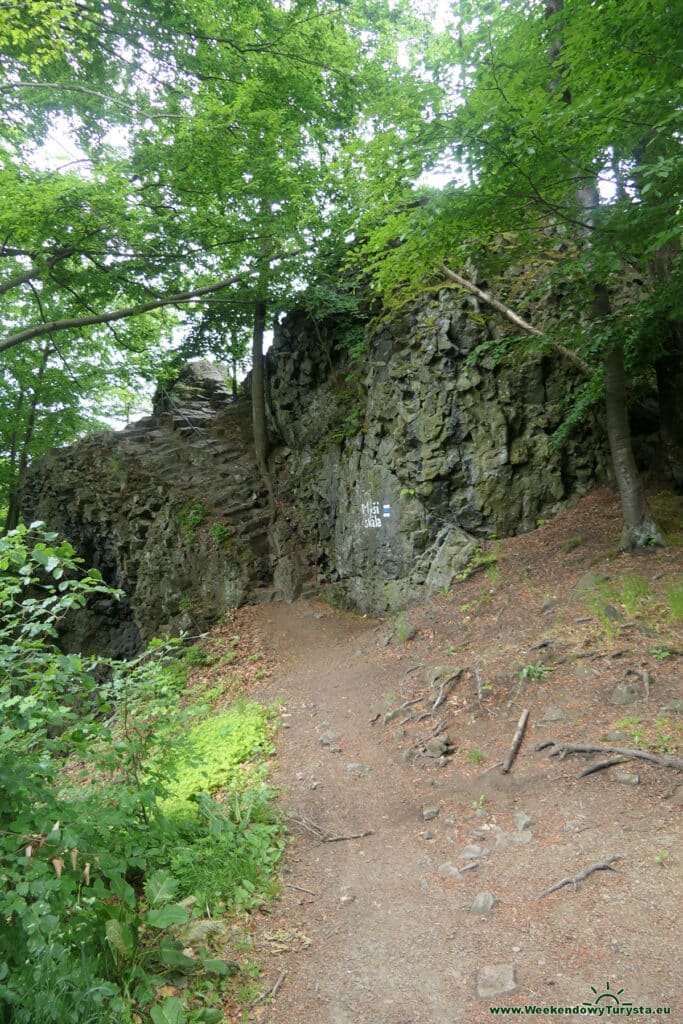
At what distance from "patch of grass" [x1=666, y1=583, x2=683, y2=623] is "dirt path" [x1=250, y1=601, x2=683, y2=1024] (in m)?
2.13

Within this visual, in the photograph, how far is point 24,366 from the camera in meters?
14.9

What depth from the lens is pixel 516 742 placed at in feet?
18.0

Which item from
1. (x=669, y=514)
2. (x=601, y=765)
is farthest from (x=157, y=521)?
(x=601, y=765)

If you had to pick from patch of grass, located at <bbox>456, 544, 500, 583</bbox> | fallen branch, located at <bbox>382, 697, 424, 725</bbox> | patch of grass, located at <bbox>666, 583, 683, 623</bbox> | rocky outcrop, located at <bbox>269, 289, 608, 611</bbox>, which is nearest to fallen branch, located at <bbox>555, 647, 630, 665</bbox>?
patch of grass, located at <bbox>666, 583, 683, 623</bbox>

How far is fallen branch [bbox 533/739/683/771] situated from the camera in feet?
14.6

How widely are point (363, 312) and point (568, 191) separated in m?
7.76

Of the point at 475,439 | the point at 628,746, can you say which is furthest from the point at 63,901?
the point at 475,439

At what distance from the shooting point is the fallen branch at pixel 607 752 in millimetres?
4449

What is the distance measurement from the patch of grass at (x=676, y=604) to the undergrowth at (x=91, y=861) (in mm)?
4948

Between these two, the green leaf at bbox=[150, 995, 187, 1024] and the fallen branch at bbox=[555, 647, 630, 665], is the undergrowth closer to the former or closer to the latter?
the green leaf at bbox=[150, 995, 187, 1024]

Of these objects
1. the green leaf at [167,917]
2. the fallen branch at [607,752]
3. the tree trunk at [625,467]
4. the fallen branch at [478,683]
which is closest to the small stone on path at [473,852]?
the fallen branch at [607,752]

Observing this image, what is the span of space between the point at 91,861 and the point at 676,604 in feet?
20.4

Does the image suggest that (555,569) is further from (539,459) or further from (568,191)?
(568,191)

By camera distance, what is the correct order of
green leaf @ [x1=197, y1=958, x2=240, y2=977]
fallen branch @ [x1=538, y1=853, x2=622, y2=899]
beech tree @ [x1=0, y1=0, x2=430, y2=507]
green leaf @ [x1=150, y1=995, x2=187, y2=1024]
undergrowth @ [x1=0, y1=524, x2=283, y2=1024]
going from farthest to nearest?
beech tree @ [x1=0, y1=0, x2=430, y2=507] → fallen branch @ [x1=538, y1=853, x2=622, y2=899] → green leaf @ [x1=197, y1=958, x2=240, y2=977] → green leaf @ [x1=150, y1=995, x2=187, y2=1024] → undergrowth @ [x1=0, y1=524, x2=283, y2=1024]
